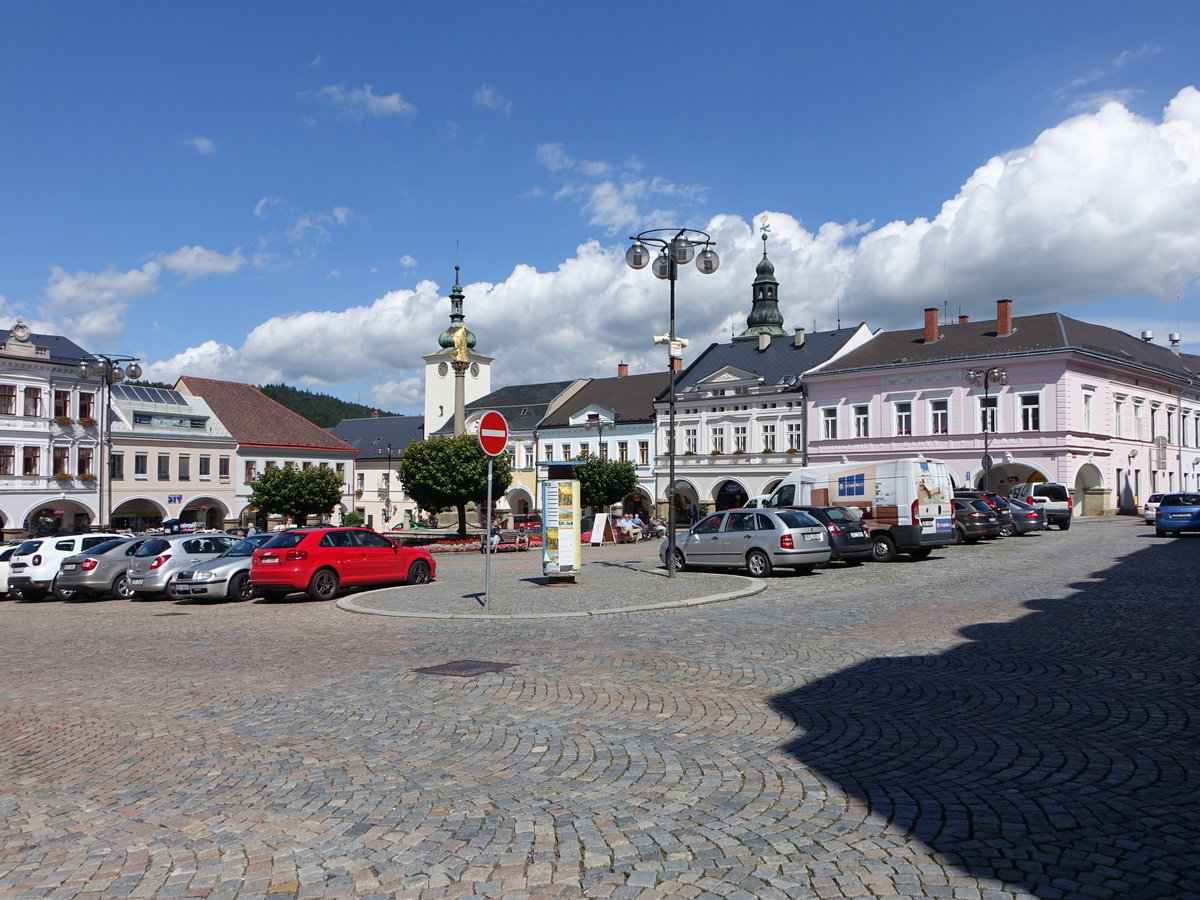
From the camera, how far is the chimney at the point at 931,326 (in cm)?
5759

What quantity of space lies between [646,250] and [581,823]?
57.7 feet

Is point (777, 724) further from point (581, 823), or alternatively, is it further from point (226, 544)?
point (226, 544)

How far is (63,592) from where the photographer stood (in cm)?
2358

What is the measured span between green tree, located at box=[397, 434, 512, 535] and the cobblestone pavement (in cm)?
3193

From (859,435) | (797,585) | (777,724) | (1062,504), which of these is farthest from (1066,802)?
A: (859,435)

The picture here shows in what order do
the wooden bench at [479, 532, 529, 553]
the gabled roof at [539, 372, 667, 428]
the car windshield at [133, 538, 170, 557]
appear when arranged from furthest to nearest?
the gabled roof at [539, 372, 667, 428]
the wooden bench at [479, 532, 529, 553]
the car windshield at [133, 538, 170, 557]

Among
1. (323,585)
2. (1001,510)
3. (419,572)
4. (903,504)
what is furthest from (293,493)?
(903,504)

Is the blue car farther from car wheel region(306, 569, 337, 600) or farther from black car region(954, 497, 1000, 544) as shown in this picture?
car wheel region(306, 569, 337, 600)

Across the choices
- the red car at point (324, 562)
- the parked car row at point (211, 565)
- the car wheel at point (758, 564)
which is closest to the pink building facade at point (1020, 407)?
the car wheel at point (758, 564)

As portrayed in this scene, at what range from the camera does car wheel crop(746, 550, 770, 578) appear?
21.7 meters

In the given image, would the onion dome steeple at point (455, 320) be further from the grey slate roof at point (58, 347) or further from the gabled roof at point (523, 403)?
the grey slate roof at point (58, 347)

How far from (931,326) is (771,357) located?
11.0 meters

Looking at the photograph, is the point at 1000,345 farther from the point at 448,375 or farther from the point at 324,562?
the point at 448,375

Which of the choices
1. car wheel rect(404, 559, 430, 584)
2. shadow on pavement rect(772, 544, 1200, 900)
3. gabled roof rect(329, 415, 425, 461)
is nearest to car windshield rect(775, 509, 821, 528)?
car wheel rect(404, 559, 430, 584)
